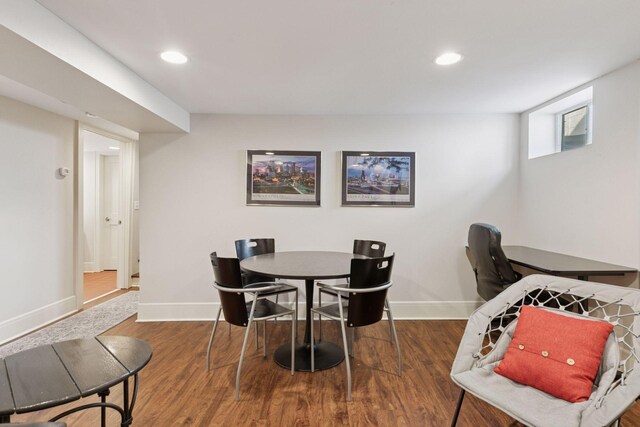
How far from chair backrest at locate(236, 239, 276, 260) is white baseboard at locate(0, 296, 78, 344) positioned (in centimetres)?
226

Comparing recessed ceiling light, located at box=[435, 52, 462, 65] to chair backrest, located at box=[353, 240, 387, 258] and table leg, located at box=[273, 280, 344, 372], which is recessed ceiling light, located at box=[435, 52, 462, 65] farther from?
table leg, located at box=[273, 280, 344, 372]

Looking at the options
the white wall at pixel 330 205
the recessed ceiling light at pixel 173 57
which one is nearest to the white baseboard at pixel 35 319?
the white wall at pixel 330 205

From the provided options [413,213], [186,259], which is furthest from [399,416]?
[186,259]

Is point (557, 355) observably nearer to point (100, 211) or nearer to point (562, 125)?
point (562, 125)

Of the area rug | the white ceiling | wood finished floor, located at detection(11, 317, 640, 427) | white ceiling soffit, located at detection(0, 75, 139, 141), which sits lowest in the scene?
the area rug

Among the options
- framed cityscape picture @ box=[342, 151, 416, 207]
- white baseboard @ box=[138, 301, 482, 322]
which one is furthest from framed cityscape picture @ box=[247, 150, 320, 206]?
white baseboard @ box=[138, 301, 482, 322]

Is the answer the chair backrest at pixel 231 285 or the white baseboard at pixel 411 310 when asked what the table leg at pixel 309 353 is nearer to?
the chair backrest at pixel 231 285

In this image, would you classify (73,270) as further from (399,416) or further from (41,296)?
(399,416)

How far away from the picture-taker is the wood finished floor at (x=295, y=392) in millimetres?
1853

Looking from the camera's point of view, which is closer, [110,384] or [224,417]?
[110,384]

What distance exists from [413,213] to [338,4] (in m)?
2.40

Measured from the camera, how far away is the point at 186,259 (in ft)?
11.5

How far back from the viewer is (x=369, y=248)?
10.1 feet

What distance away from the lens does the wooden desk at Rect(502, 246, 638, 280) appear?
2.14 m
